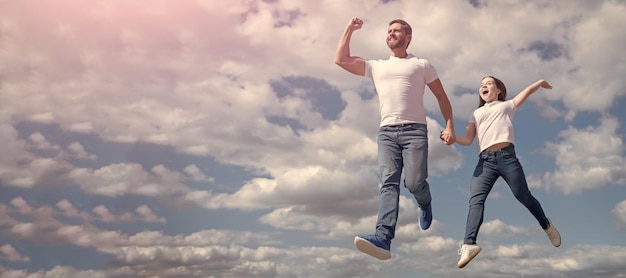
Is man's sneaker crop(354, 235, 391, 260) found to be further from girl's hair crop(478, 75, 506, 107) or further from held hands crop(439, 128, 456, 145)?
girl's hair crop(478, 75, 506, 107)

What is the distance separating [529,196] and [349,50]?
4.17 meters

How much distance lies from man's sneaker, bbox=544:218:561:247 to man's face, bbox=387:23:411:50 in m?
4.56

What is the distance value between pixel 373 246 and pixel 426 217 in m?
2.23

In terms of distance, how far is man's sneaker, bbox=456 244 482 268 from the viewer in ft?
36.1

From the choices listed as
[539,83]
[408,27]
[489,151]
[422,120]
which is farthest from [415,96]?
[539,83]

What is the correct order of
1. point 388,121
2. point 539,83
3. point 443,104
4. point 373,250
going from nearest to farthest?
1. point 373,250
2. point 388,121
3. point 443,104
4. point 539,83

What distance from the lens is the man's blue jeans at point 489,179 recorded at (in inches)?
445

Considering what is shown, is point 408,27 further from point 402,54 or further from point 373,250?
point 373,250

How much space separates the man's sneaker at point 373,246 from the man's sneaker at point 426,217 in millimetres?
1833

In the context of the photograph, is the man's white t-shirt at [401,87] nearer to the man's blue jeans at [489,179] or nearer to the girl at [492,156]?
the girl at [492,156]

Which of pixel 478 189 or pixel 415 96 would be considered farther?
pixel 478 189

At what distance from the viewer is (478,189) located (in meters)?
11.4

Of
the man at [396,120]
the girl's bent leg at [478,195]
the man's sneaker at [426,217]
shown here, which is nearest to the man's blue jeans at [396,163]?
the man at [396,120]

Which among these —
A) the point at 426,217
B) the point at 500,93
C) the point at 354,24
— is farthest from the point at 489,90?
the point at 354,24
